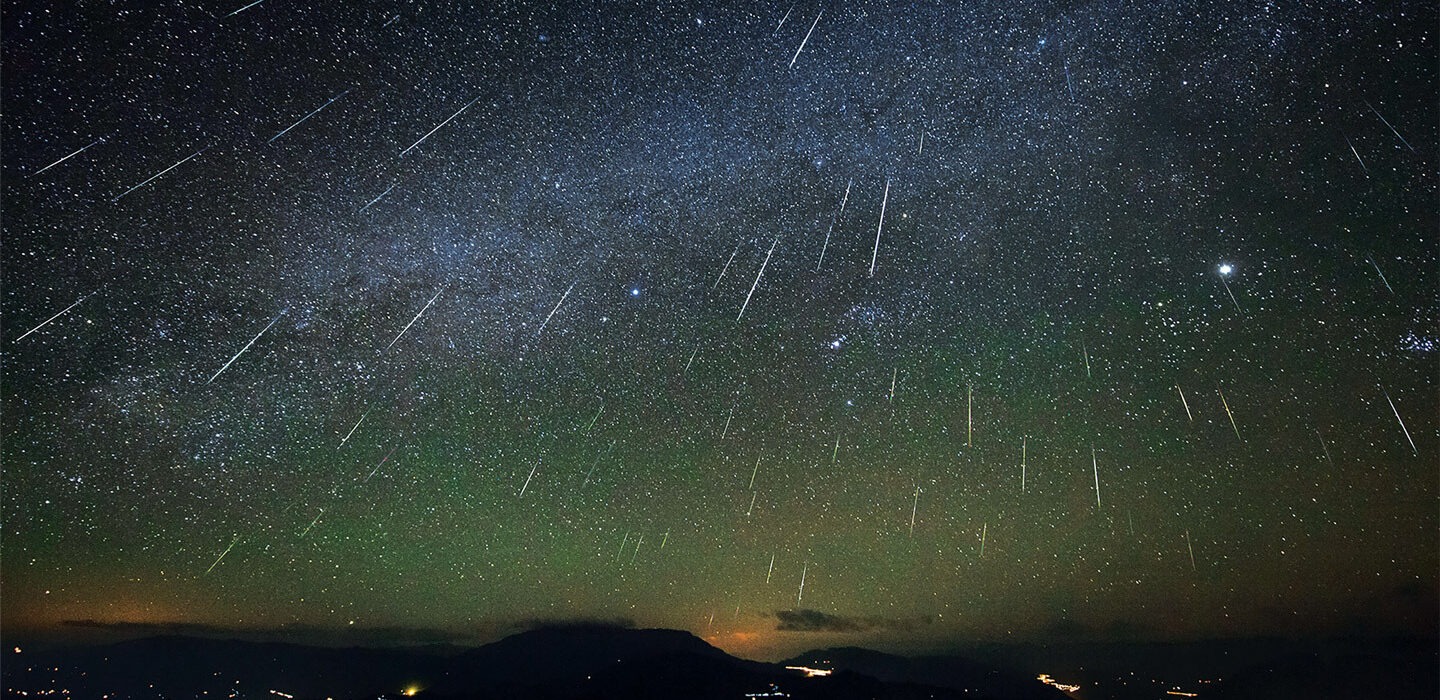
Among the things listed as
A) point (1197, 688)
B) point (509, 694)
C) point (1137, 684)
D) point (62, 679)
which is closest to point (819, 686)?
point (509, 694)

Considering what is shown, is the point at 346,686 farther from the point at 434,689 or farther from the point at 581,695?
the point at 581,695

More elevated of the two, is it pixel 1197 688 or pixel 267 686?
pixel 1197 688

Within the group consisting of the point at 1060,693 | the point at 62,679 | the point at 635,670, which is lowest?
the point at 62,679

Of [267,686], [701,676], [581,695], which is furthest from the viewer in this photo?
[267,686]

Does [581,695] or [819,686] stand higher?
[819,686]

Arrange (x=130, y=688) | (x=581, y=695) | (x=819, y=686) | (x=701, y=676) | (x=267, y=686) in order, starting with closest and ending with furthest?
(x=581, y=695)
(x=819, y=686)
(x=701, y=676)
(x=130, y=688)
(x=267, y=686)

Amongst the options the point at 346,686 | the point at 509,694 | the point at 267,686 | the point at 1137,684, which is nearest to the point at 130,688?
the point at 267,686

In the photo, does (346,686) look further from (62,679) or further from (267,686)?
(62,679)

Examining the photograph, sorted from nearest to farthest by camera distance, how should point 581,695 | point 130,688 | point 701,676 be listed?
1. point 581,695
2. point 701,676
3. point 130,688

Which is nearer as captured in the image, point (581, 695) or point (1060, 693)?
point (581, 695)
